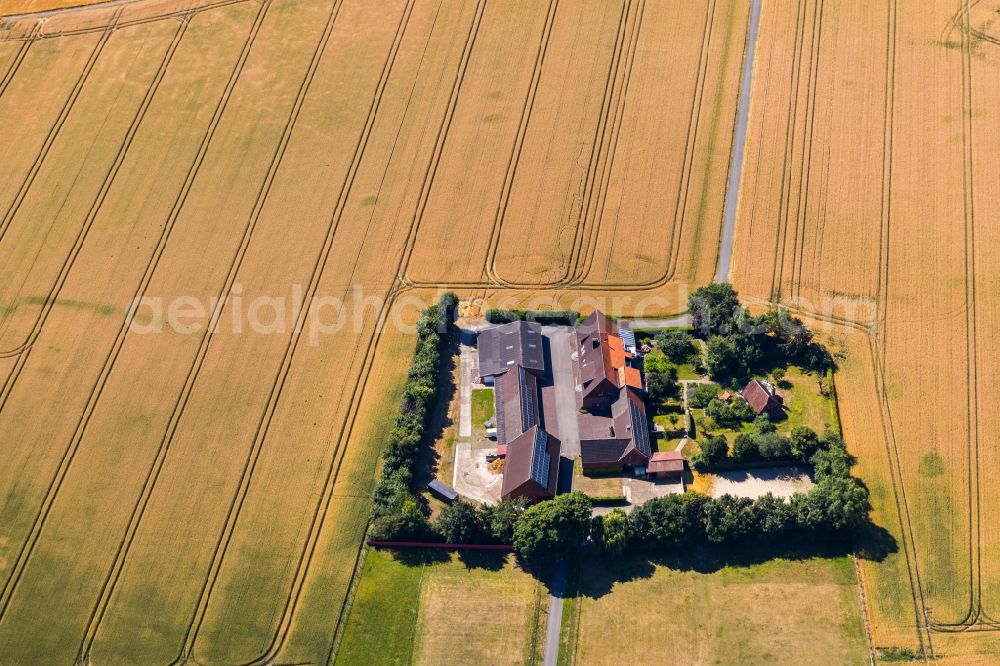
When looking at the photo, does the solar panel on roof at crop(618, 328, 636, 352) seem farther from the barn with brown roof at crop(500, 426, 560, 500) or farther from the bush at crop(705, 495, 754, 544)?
the bush at crop(705, 495, 754, 544)

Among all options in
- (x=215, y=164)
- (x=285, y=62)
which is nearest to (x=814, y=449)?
(x=215, y=164)

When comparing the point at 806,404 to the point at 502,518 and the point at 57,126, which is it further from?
the point at 57,126

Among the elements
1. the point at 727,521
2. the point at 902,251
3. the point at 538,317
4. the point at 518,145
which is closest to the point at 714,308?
the point at 538,317

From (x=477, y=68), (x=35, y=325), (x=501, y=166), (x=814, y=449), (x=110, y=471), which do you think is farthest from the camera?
(x=477, y=68)

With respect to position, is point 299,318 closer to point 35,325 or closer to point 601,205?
point 35,325

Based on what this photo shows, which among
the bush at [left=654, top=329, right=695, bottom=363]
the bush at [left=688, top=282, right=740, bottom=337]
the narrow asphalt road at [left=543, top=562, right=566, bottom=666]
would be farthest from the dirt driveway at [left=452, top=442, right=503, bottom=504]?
the bush at [left=688, top=282, right=740, bottom=337]
